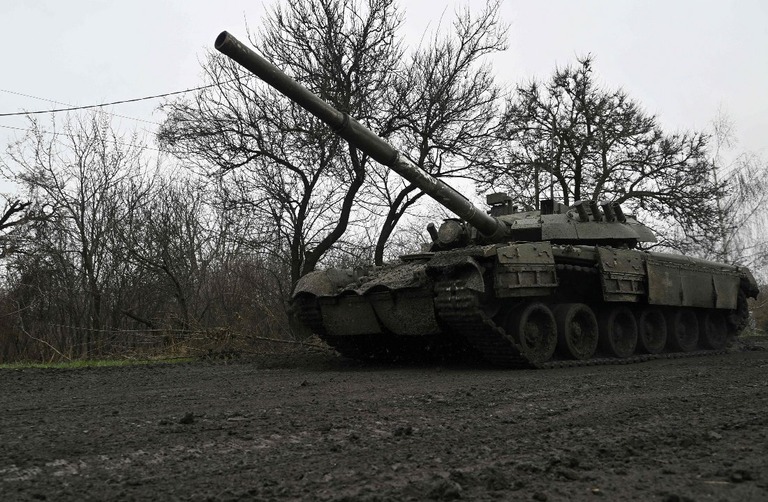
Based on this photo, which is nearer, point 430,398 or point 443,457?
point 443,457

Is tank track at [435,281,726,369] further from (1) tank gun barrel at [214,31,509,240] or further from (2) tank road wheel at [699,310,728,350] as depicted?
(2) tank road wheel at [699,310,728,350]

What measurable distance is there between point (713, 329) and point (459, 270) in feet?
25.6

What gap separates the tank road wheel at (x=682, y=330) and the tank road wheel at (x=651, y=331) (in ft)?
1.07

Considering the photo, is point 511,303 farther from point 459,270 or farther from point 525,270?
point 459,270

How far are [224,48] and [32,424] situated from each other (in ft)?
12.1

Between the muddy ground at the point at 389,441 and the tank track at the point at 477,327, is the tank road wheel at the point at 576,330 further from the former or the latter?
the muddy ground at the point at 389,441

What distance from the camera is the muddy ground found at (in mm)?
3029

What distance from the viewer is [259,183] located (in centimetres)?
1491

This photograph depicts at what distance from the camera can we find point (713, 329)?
14.4 meters

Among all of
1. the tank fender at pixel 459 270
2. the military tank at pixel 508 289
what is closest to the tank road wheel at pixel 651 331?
the military tank at pixel 508 289

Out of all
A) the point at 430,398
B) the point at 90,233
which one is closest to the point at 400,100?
the point at 90,233

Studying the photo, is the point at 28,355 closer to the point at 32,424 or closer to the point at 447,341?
the point at 447,341

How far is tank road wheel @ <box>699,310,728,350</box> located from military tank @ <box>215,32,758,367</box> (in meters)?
0.69

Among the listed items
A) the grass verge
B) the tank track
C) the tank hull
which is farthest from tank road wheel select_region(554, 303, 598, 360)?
the grass verge
